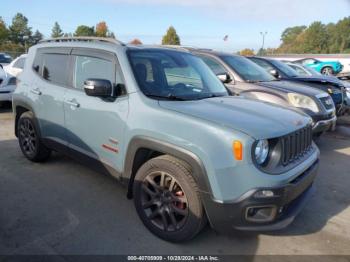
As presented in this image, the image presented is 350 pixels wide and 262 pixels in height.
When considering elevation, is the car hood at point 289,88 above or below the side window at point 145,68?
below

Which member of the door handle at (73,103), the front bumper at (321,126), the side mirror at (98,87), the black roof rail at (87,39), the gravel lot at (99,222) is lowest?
the gravel lot at (99,222)

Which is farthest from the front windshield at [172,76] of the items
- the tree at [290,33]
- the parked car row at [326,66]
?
the tree at [290,33]

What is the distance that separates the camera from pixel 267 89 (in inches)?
252

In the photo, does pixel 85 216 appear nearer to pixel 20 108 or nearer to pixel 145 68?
pixel 145 68

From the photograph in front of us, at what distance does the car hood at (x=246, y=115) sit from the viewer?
288 centimetres

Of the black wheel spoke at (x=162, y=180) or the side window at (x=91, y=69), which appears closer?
the black wheel spoke at (x=162, y=180)

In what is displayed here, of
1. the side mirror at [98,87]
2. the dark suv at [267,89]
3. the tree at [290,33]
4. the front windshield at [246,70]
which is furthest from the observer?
the tree at [290,33]

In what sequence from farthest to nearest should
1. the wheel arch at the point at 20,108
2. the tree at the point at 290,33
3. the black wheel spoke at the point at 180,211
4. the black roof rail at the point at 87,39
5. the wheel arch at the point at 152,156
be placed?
the tree at the point at 290,33, the wheel arch at the point at 20,108, the black roof rail at the point at 87,39, the black wheel spoke at the point at 180,211, the wheel arch at the point at 152,156

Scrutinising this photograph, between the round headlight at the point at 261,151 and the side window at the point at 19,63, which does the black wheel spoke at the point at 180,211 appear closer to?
the round headlight at the point at 261,151

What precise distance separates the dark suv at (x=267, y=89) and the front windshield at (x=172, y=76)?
1.63m

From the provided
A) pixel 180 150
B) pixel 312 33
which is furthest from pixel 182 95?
pixel 312 33

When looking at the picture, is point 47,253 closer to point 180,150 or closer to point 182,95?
point 180,150

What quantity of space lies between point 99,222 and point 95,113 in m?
1.19

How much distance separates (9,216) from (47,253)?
0.90m
